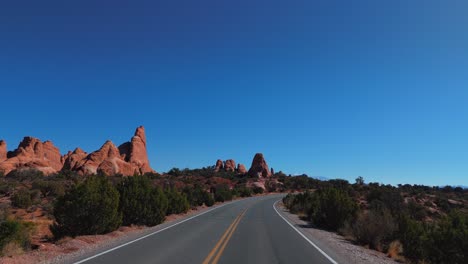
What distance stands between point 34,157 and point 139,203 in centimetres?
6897


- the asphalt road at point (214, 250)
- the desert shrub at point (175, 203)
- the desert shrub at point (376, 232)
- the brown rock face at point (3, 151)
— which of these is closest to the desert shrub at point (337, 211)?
the desert shrub at point (376, 232)

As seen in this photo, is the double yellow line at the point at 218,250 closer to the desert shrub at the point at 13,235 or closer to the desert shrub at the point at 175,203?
the desert shrub at the point at 13,235

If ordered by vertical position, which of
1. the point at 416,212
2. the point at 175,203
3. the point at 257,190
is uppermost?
the point at 257,190

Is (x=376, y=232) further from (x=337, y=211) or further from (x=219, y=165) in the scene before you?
(x=219, y=165)

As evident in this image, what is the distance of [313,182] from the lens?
387ft

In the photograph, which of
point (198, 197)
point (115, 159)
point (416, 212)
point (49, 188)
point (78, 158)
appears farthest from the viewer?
point (78, 158)

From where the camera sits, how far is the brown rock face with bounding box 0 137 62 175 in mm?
75375

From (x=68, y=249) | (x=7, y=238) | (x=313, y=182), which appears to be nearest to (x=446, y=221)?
(x=68, y=249)

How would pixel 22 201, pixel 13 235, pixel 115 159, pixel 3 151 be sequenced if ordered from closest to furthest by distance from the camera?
pixel 13 235, pixel 22 201, pixel 3 151, pixel 115 159

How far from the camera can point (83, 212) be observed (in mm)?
17812

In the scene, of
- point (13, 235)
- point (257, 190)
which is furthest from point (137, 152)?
point (13, 235)

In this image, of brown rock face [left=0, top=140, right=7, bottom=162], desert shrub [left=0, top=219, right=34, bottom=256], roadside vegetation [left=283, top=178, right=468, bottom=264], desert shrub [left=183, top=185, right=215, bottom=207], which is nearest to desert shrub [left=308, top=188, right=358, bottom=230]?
roadside vegetation [left=283, top=178, right=468, bottom=264]

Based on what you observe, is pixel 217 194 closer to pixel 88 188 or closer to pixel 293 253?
pixel 88 188

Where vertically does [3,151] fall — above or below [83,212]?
above
